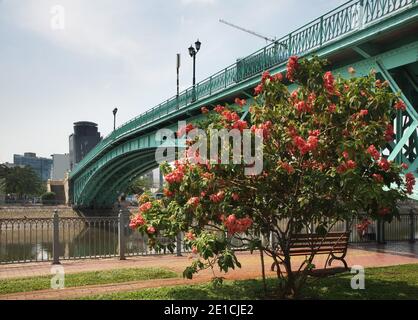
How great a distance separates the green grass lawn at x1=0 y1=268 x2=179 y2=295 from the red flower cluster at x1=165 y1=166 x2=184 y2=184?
10.5 feet

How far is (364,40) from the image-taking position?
11031 mm

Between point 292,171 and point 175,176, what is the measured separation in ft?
5.84

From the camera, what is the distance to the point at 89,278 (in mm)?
8758

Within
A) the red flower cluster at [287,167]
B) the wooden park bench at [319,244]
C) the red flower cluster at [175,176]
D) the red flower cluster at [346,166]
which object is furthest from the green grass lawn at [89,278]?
the red flower cluster at [346,166]

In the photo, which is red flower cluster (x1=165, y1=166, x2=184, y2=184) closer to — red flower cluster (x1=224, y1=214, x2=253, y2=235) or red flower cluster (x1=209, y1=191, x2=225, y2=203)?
red flower cluster (x1=209, y1=191, x2=225, y2=203)

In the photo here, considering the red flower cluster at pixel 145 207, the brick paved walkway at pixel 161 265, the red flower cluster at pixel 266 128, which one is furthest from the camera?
the brick paved walkway at pixel 161 265

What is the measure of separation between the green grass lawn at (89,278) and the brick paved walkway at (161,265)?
0.31 metres

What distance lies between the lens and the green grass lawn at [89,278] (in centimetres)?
801

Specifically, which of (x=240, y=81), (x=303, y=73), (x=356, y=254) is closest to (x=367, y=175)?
(x=303, y=73)

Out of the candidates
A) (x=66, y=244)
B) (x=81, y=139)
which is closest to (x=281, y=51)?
(x=66, y=244)

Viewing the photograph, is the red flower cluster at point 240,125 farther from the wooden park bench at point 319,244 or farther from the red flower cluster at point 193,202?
the wooden park bench at point 319,244

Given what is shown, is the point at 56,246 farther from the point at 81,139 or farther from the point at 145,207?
the point at 81,139
